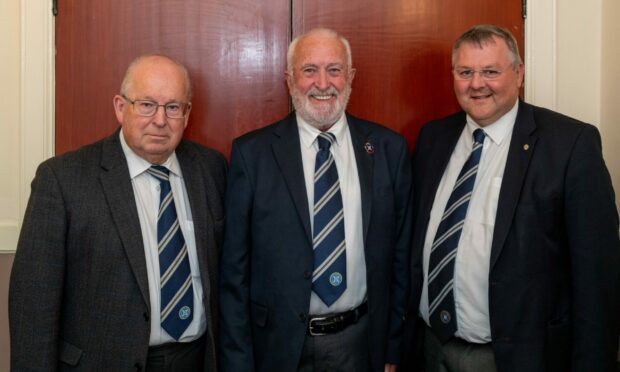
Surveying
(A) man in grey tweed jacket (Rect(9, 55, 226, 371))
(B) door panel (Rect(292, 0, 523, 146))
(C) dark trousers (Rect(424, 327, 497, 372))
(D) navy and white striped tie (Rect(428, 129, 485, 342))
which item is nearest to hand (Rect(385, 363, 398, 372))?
(C) dark trousers (Rect(424, 327, 497, 372))

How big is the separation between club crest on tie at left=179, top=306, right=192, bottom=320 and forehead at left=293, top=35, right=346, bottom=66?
1.01 meters

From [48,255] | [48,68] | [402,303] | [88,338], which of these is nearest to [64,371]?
[88,338]

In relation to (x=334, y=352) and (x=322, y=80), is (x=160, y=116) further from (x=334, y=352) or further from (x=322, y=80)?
(x=334, y=352)

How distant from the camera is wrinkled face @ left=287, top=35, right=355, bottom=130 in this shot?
77.3 inches

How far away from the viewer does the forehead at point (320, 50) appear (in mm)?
1987

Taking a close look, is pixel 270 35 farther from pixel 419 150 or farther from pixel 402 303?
pixel 402 303

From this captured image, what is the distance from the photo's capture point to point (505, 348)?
1.73m

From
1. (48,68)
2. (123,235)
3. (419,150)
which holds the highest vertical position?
(48,68)

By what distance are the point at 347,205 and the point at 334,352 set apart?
0.53 m

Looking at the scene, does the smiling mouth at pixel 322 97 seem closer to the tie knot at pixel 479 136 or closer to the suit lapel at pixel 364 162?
the suit lapel at pixel 364 162

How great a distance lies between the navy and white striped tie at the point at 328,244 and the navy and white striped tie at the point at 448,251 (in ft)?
1.09

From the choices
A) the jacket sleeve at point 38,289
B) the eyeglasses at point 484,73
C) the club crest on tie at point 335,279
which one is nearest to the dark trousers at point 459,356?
the club crest on tie at point 335,279

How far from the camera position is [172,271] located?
175 cm

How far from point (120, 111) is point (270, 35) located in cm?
86
